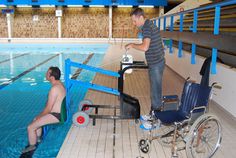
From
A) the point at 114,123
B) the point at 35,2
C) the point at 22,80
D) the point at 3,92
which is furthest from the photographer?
the point at 35,2

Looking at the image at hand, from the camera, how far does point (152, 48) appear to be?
3.73 metres

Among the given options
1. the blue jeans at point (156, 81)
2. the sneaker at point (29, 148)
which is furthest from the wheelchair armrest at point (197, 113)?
the sneaker at point (29, 148)

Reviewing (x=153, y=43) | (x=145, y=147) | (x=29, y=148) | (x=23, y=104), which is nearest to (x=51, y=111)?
(x=29, y=148)

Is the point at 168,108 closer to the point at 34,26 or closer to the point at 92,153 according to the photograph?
the point at 92,153

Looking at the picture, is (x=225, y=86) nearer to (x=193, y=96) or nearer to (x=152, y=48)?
(x=152, y=48)

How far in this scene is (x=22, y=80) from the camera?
26.4ft

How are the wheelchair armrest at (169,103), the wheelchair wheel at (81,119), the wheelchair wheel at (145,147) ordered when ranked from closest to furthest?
the wheelchair wheel at (145,147)
the wheelchair armrest at (169,103)
the wheelchair wheel at (81,119)

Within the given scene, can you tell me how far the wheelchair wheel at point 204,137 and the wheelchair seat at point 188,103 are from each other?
0.53 ft

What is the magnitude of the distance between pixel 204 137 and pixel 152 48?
1.34 meters

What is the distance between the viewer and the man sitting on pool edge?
3436 millimetres

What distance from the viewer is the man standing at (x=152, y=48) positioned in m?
3.59

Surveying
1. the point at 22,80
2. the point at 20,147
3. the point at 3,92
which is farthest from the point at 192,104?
the point at 22,80

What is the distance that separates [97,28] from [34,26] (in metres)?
4.46

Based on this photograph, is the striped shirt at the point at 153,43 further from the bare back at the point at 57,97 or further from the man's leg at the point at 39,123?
the man's leg at the point at 39,123
